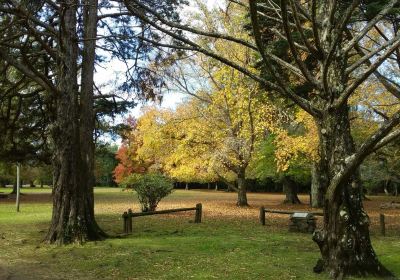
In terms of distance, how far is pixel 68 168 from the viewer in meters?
12.5

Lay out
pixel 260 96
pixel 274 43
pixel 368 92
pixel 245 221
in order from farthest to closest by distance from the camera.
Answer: pixel 260 96
pixel 368 92
pixel 245 221
pixel 274 43

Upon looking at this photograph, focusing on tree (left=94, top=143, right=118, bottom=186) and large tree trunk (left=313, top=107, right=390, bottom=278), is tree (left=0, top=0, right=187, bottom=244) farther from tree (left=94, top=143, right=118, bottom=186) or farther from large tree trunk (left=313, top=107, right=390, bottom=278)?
tree (left=94, top=143, right=118, bottom=186)

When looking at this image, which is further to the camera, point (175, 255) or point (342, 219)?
point (175, 255)

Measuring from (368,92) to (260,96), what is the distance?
573 centimetres

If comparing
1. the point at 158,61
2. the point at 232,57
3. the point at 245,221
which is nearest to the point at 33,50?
the point at 158,61

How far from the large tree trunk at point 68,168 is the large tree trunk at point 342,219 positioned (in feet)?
23.4

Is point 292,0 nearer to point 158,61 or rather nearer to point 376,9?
point 376,9

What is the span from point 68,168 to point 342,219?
25.5 ft

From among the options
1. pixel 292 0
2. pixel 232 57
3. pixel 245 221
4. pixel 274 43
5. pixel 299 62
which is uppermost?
pixel 232 57

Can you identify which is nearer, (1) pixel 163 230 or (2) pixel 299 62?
(2) pixel 299 62

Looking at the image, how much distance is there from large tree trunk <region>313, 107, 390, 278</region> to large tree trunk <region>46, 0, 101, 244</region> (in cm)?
713

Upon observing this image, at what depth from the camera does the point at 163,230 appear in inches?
626

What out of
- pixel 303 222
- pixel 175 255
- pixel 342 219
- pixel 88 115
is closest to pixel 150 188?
pixel 88 115

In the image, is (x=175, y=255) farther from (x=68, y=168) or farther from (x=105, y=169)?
(x=105, y=169)
